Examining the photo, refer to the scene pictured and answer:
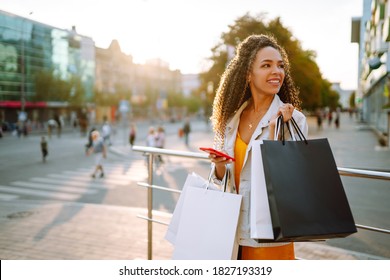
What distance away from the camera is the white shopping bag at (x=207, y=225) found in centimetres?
191

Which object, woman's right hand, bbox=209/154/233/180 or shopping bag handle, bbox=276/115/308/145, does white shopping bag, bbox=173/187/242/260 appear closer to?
woman's right hand, bbox=209/154/233/180

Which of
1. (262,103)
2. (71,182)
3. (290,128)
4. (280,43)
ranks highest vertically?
(280,43)

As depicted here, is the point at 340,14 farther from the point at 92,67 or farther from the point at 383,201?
the point at 92,67

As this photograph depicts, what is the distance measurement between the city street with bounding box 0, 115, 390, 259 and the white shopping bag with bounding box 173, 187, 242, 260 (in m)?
1.22

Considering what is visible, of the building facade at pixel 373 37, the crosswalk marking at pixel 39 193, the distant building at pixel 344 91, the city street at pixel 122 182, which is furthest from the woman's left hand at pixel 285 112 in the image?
the crosswalk marking at pixel 39 193

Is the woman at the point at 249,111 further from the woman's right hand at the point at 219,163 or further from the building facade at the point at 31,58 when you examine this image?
the building facade at the point at 31,58

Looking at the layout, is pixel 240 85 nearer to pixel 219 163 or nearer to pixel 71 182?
pixel 219 163

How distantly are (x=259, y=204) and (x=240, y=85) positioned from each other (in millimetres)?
728

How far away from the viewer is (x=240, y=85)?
212cm

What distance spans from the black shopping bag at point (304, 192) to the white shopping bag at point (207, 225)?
336 millimetres

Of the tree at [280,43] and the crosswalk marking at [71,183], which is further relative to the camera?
the tree at [280,43]

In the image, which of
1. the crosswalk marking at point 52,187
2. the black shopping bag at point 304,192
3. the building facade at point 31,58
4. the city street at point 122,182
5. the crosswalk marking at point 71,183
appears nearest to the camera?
the black shopping bag at point 304,192

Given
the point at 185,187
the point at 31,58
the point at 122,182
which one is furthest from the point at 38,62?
the point at 122,182

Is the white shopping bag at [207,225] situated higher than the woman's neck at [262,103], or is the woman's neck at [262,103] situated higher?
the woman's neck at [262,103]
